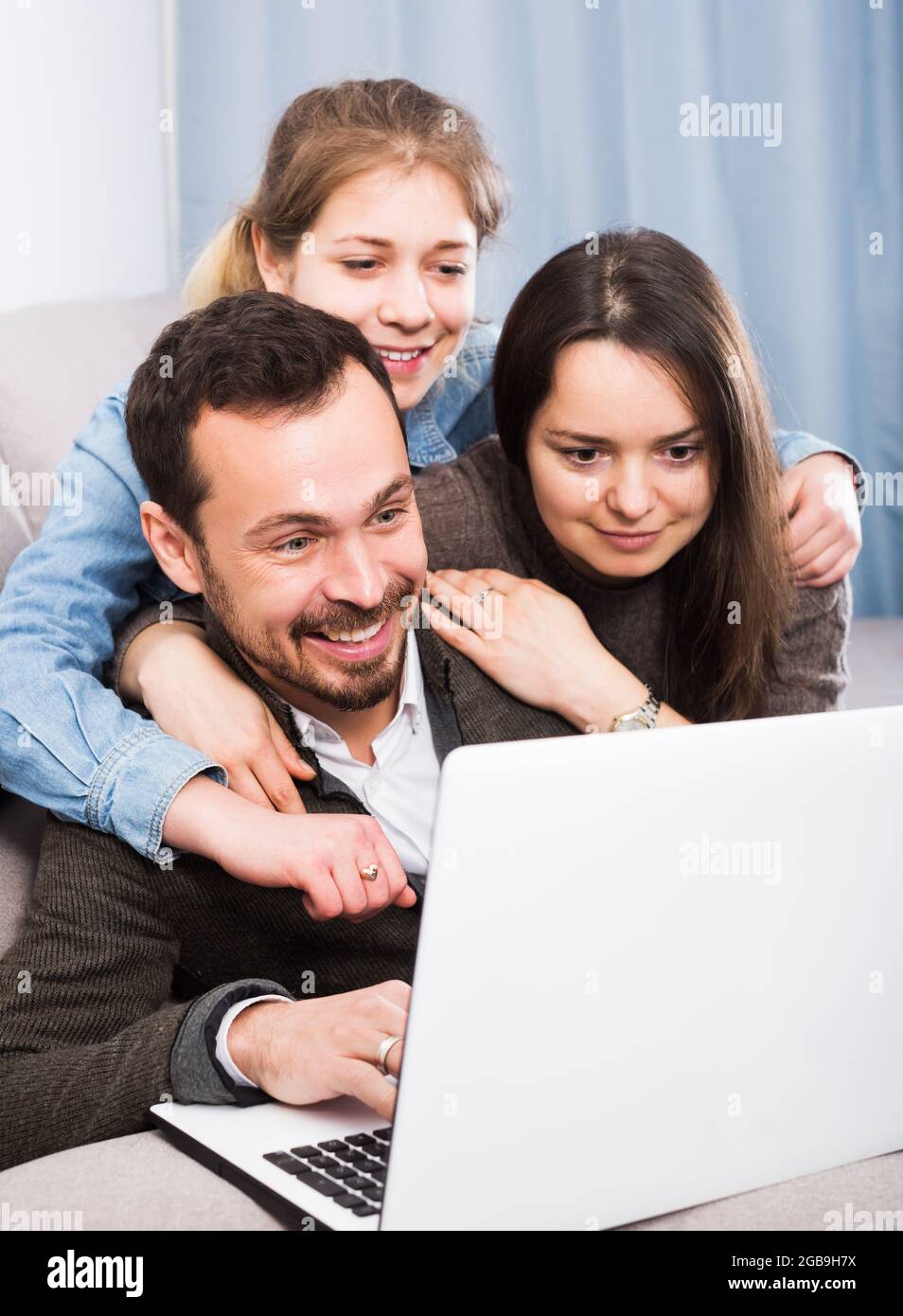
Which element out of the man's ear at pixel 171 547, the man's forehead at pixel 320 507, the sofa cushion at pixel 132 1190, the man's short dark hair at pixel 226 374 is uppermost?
the man's short dark hair at pixel 226 374

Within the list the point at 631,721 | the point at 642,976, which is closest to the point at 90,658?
the point at 631,721

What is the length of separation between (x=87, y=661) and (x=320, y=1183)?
0.64m

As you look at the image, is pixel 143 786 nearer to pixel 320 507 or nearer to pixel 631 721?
pixel 320 507

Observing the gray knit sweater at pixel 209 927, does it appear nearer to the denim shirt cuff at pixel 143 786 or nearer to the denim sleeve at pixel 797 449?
the denim shirt cuff at pixel 143 786

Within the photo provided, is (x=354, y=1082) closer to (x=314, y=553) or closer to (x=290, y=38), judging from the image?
(x=314, y=553)

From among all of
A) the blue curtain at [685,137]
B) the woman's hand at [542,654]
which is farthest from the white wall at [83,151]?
the woman's hand at [542,654]

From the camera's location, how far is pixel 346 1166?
0.82 m

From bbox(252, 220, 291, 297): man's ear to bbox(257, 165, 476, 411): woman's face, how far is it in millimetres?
40

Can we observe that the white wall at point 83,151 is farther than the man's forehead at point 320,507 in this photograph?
Yes

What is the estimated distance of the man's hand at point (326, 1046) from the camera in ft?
2.82

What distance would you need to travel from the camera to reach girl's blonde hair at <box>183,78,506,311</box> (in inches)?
61.9

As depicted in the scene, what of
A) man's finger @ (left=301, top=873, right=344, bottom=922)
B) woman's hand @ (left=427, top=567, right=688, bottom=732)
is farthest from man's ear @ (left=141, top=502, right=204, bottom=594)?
man's finger @ (left=301, top=873, right=344, bottom=922)

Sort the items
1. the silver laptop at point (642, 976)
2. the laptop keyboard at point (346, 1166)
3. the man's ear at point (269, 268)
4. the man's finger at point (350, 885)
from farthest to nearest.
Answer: the man's ear at point (269, 268), the man's finger at point (350, 885), the laptop keyboard at point (346, 1166), the silver laptop at point (642, 976)

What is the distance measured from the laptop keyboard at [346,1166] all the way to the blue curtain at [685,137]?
1840 mm
